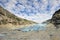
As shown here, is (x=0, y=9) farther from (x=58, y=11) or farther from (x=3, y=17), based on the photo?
(x=58, y=11)

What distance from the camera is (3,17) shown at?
Answer: 360ft

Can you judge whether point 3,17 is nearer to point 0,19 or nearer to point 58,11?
point 0,19

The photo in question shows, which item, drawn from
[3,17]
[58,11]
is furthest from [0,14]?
[58,11]

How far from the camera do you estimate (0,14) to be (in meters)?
109

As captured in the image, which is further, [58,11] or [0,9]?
[0,9]

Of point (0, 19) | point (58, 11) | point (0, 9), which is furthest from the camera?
point (0, 9)

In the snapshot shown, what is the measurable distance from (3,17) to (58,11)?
36.3 metres

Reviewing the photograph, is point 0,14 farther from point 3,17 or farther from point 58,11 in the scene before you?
point 58,11

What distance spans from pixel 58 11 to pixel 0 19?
3382 cm

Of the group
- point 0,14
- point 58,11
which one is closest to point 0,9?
point 0,14

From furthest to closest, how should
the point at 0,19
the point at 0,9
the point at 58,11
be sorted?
1. the point at 0,9
2. the point at 0,19
3. the point at 58,11

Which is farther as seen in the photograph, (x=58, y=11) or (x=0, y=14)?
(x=0, y=14)

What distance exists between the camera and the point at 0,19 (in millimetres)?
103375

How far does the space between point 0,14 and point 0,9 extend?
3598mm
